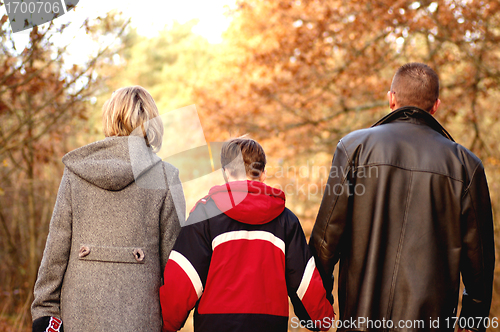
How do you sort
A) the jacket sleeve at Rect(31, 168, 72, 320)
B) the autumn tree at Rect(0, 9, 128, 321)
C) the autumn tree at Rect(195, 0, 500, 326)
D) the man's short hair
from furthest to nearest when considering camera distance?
the autumn tree at Rect(195, 0, 500, 326) < the autumn tree at Rect(0, 9, 128, 321) < the man's short hair < the jacket sleeve at Rect(31, 168, 72, 320)

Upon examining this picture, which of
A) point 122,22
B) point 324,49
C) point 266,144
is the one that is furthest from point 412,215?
point 266,144

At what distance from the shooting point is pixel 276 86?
753 cm

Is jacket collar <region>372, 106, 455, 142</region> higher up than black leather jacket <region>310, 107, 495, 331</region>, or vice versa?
jacket collar <region>372, 106, 455, 142</region>

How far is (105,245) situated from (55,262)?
0.72 feet

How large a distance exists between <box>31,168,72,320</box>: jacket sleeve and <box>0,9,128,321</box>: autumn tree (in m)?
2.83

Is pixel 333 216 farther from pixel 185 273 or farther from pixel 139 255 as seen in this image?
pixel 139 255

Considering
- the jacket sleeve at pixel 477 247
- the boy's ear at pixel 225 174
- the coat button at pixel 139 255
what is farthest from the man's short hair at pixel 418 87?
the coat button at pixel 139 255

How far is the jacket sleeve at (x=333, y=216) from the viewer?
6.36 feet

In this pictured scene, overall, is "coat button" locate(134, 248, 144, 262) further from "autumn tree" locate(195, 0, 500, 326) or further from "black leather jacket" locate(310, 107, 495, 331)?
"autumn tree" locate(195, 0, 500, 326)

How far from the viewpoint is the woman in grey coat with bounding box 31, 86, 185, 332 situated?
1831 mm

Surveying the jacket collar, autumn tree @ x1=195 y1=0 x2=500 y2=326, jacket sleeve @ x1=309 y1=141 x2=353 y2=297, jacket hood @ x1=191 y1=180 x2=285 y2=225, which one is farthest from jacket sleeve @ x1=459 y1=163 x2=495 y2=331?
autumn tree @ x1=195 y1=0 x2=500 y2=326

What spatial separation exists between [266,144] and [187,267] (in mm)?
6527

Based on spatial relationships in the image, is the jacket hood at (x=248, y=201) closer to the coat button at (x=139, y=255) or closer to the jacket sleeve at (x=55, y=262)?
the coat button at (x=139, y=255)

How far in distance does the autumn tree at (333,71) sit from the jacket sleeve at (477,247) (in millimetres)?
3512
